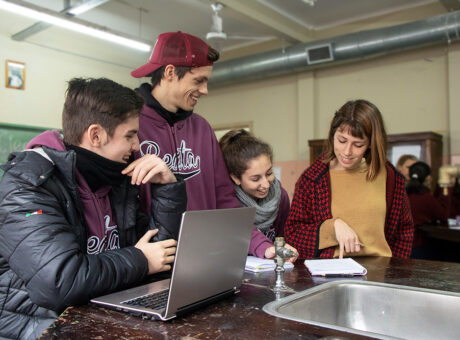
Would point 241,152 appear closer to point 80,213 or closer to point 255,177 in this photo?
point 255,177

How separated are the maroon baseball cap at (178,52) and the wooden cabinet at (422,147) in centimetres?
376

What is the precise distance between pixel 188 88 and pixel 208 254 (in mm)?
961

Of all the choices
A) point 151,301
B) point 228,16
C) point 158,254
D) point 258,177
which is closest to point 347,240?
point 258,177

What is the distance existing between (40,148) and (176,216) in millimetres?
466

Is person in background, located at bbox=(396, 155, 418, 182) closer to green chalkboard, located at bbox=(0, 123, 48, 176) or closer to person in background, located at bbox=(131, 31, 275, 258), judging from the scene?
person in background, located at bbox=(131, 31, 275, 258)

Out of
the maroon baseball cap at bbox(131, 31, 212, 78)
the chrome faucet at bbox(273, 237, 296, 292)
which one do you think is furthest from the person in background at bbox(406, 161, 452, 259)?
the chrome faucet at bbox(273, 237, 296, 292)

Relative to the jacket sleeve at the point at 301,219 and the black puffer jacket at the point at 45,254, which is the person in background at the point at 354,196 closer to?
the jacket sleeve at the point at 301,219

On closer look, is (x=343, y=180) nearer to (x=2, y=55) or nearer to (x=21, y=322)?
(x=21, y=322)

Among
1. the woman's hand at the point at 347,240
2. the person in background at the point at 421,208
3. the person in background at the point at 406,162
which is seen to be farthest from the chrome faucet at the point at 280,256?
the person in background at the point at 406,162

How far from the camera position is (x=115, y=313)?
94 centimetres

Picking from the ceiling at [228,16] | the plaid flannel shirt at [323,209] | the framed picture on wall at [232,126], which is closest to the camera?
the plaid flannel shirt at [323,209]

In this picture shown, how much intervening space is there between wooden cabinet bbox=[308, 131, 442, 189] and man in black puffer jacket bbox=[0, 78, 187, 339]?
4.13 metres

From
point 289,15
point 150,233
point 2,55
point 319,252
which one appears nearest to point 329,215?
point 319,252

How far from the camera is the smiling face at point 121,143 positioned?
1.30 m
